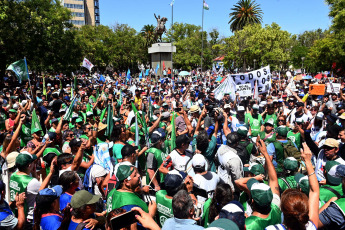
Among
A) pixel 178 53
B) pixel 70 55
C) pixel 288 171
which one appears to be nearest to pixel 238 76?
pixel 288 171

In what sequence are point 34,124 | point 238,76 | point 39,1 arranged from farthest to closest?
point 39,1 < point 238,76 < point 34,124

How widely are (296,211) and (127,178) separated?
1731 mm

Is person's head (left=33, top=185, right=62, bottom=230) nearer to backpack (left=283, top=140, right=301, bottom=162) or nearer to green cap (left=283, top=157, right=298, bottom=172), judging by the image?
green cap (left=283, top=157, right=298, bottom=172)

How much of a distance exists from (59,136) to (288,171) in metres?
4.73

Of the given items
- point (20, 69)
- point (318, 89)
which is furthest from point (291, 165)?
point (20, 69)

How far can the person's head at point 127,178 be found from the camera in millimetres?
3084

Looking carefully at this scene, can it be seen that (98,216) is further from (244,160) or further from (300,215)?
(244,160)

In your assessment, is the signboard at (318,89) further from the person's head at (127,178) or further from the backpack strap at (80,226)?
the backpack strap at (80,226)

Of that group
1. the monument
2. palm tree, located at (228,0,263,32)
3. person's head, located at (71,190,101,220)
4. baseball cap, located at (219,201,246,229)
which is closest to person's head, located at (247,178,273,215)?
baseball cap, located at (219,201,246,229)

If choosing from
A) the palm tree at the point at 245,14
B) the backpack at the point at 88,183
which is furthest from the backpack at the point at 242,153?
the palm tree at the point at 245,14

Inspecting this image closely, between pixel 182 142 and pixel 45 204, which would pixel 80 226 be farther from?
pixel 182 142

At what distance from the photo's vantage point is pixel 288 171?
3.95 m

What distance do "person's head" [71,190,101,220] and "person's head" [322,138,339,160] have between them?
3.49 meters

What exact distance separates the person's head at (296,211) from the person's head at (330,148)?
2.11 metres
